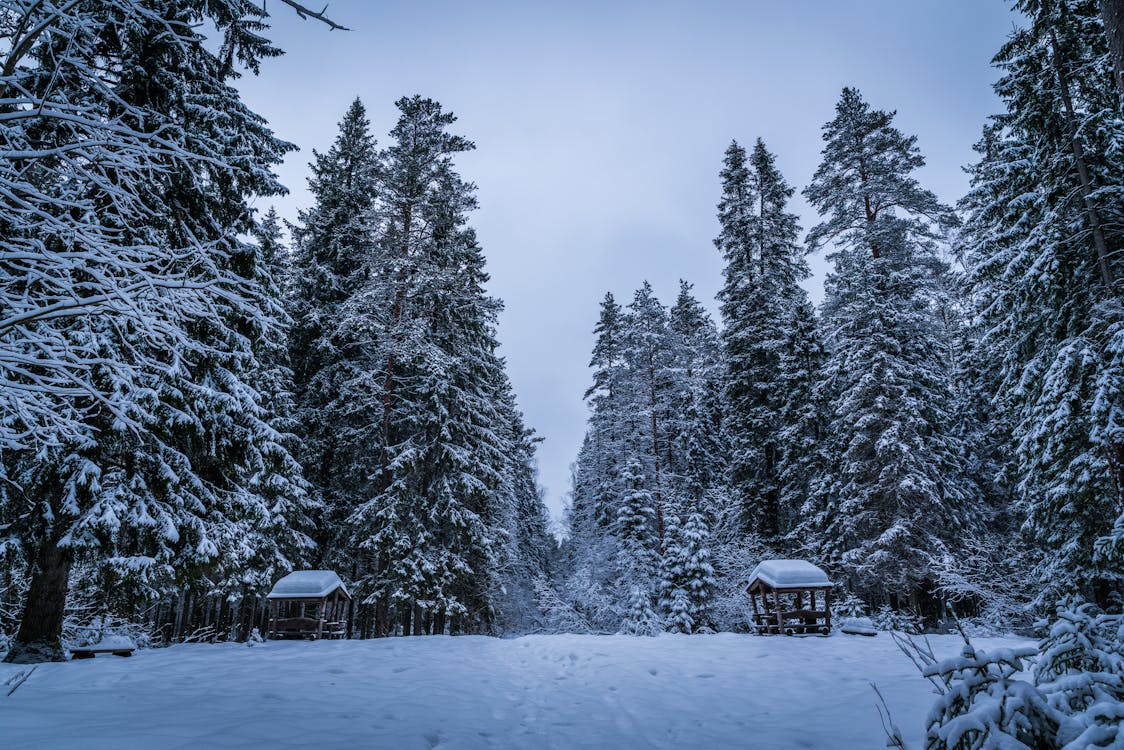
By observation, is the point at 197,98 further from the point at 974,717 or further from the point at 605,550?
the point at 605,550

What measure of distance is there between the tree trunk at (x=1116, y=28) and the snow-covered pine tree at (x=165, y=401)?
429 inches

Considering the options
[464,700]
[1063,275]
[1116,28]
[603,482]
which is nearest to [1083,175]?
[1063,275]

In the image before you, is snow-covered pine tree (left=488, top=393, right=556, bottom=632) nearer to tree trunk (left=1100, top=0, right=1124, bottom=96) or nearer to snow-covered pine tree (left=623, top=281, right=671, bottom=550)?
snow-covered pine tree (left=623, top=281, right=671, bottom=550)

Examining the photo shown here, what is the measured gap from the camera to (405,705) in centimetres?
568

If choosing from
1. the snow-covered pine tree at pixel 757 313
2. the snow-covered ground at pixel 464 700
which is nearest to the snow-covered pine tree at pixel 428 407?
the snow-covered ground at pixel 464 700

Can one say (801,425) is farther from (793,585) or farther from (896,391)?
(793,585)

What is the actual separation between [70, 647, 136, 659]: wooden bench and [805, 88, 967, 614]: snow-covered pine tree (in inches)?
703

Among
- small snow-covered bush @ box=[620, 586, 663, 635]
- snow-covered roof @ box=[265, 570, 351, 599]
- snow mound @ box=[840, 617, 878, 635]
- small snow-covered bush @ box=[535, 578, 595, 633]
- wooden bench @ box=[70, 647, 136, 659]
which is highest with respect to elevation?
snow-covered roof @ box=[265, 570, 351, 599]

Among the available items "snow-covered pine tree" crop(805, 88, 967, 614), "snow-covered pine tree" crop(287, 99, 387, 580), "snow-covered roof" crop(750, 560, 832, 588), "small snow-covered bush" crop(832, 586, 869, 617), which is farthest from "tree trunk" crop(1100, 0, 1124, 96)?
"snow-covered pine tree" crop(287, 99, 387, 580)

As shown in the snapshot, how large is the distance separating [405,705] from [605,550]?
1809 cm

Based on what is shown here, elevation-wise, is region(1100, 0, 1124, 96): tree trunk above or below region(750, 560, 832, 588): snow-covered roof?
above

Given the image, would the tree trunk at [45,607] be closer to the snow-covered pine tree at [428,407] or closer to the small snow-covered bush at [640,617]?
the snow-covered pine tree at [428,407]

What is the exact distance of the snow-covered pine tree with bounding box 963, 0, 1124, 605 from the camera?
10.0 m

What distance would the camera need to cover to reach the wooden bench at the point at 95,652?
8.27m
